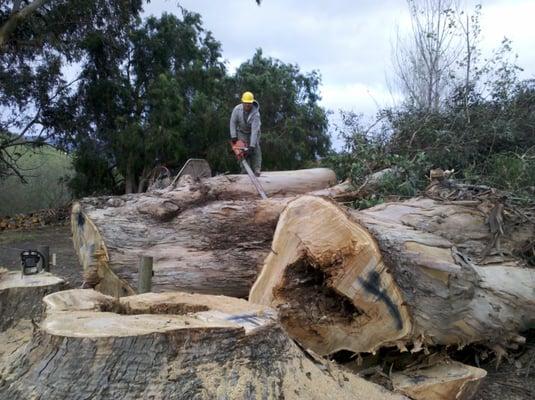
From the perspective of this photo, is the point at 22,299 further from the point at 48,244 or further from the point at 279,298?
the point at 48,244

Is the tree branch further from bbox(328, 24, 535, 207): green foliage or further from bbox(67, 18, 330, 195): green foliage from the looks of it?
bbox(328, 24, 535, 207): green foliage

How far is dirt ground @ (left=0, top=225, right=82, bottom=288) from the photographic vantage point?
7.35 metres

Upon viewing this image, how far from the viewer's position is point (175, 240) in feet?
14.6

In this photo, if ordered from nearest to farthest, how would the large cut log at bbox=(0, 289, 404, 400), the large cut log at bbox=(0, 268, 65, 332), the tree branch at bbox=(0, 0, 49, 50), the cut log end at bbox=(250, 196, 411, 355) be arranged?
1. the large cut log at bbox=(0, 289, 404, 400)
2. the cut log end at bbox=(250, 196, 411, 355)
3. the large cut log at bbox=(0, 268, 65, 332)
4. the tree branch at bbox=(0, 0, 49, 50)

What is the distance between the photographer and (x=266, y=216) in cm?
445

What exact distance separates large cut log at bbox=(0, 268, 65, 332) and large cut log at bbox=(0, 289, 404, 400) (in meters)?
1.18

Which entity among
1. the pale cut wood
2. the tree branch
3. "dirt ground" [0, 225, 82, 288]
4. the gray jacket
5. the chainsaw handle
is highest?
the tree branch

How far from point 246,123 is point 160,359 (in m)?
6.23

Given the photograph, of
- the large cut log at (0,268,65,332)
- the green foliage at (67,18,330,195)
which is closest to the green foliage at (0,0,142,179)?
the green foliage at (67,18,330,195)

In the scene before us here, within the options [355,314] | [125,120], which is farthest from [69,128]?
[355,314]

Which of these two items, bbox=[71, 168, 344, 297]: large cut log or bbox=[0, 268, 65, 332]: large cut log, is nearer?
bbox=[0, 268, 65, 332]: large cut log

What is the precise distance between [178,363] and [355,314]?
137cm

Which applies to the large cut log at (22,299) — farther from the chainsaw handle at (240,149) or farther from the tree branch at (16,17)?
the tree branch at (16,17)

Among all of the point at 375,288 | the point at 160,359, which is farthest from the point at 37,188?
the point at 160,359
